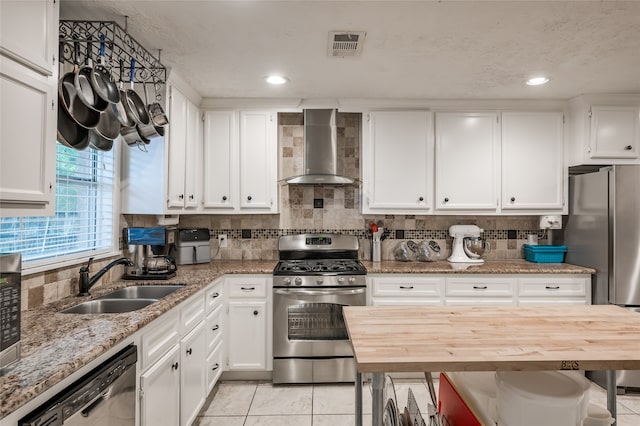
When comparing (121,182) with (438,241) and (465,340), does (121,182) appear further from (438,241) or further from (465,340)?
(438,241)

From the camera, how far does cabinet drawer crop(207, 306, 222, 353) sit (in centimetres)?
263

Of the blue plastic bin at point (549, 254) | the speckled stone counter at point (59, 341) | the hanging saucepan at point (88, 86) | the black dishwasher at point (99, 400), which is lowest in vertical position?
the black dishwasher at point (99, 400)

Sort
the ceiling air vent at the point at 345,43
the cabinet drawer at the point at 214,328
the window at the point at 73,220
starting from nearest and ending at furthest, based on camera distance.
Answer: the window at the point at 73,220, the ceiling air vent at the point at 345,43, the cabinet drawer at the point at 214,328

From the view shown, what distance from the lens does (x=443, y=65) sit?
2584mm

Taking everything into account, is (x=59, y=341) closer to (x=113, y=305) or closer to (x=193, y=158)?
(x=113, y=305)

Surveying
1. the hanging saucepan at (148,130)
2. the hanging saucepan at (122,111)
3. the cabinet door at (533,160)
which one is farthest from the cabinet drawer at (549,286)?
the hanging saucepan at (122,111)

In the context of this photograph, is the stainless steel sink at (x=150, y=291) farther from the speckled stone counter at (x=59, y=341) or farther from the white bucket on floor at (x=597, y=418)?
the white bucket on floor at (x=597, y=418)

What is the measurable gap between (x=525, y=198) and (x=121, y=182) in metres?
3.40

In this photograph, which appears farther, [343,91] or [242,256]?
[242,256]

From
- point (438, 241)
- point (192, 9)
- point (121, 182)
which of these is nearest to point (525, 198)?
point (438, 241)

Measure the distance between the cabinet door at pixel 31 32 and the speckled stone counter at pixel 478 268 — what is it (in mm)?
2446

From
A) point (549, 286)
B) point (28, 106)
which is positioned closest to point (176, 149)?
point (28, 106)

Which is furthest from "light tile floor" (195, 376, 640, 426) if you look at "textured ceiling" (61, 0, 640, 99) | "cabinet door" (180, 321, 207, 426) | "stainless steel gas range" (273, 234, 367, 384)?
"textured ceiling" (61, 0, 640, 99)

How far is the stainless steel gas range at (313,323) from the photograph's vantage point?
2975 millimetres
